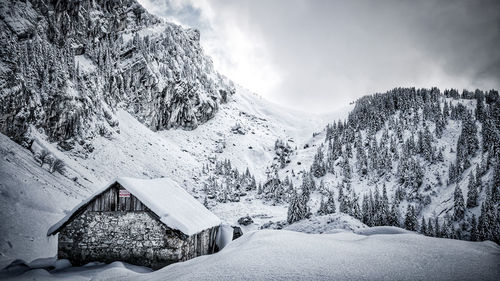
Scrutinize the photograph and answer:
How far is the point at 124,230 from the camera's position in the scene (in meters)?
14.2

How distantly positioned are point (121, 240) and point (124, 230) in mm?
508

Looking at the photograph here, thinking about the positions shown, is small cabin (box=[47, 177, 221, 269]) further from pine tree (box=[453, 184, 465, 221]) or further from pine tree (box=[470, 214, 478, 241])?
pine tree (box=[453, 184, 465, 221])

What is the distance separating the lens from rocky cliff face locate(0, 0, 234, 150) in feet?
115

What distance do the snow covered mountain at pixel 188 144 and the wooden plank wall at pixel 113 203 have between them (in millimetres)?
4188

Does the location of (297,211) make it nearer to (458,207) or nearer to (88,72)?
(458,207)

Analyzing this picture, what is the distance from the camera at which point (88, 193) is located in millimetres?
29250

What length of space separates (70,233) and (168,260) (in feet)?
18.0

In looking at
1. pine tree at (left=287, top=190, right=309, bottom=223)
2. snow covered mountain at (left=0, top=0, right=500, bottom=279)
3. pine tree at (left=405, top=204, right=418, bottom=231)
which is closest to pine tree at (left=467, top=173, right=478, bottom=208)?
snow covered mountain at (left=0, top=0, right=500, bottom=279)

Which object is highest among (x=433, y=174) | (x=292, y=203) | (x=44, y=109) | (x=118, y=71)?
(x=118, y=71)

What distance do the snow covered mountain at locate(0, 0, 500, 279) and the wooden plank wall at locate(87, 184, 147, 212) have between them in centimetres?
419

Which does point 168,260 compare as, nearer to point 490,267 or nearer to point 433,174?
point 490,267

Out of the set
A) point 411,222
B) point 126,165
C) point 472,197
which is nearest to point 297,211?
point 411,222

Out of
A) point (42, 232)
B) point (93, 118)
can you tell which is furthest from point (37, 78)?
point (42, 232)

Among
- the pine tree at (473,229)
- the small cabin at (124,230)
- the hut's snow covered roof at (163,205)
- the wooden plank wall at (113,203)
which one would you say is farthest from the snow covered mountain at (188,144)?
the hut's snow covered roof at (163,205)
